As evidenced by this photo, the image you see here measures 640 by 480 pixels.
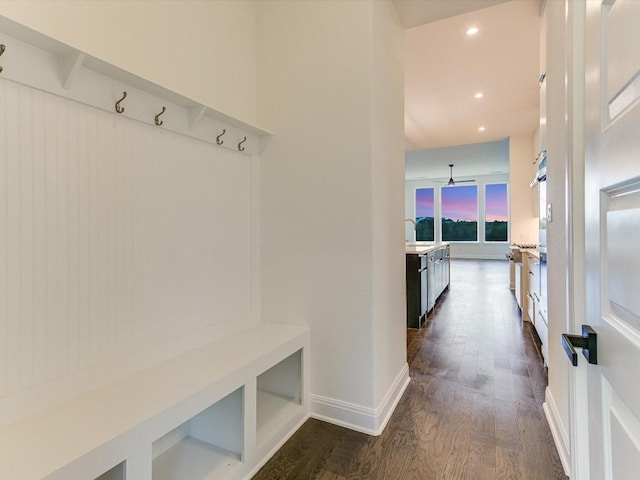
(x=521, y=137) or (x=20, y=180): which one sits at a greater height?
(x=521, y=137)

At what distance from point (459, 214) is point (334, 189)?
36.8ft

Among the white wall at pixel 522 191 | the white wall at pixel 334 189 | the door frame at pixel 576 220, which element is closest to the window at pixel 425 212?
the white wall at pixel 522 191

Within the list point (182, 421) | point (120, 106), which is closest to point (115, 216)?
point (120, 106)

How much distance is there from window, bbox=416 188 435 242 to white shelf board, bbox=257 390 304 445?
11162 mm

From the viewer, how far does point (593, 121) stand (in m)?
0.73

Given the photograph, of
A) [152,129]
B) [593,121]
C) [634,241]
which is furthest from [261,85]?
[634,241]

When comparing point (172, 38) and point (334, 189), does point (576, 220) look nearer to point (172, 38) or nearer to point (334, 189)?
point (334, 189)

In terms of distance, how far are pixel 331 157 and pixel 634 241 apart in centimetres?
156

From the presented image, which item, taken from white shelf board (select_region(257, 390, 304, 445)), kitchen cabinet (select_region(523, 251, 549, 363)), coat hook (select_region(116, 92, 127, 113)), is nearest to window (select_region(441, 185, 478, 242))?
kitchen cabinet (select_region(523, 251, 549, 363))

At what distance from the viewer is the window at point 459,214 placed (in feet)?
38.7

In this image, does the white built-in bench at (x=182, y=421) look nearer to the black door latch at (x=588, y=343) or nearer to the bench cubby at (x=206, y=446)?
the bench cubby at (x=206, y=446)

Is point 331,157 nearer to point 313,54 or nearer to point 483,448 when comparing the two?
point 313,54

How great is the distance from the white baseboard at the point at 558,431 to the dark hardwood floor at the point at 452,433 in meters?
0.03

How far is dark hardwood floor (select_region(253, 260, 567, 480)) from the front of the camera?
1572 millimetres
